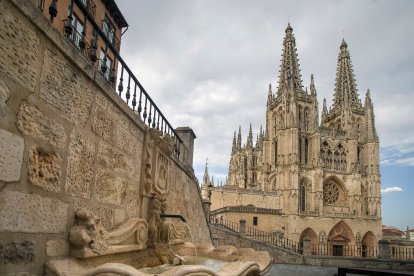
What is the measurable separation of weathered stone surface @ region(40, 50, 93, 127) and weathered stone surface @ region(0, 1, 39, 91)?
0.44ft

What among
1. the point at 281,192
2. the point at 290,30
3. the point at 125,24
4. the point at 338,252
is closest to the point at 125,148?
the point at 125,24

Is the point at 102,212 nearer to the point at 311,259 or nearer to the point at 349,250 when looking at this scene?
the point at 311,259

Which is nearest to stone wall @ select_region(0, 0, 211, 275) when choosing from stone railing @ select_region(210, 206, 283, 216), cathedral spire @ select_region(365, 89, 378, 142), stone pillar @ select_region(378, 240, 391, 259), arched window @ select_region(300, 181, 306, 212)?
stone pillar @ select_region(378, 240, 391, 259)

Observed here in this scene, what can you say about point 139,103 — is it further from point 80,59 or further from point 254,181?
point 254,181

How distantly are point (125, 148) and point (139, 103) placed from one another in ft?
4.89

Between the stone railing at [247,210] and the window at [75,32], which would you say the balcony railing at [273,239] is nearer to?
the stone railing at [247,210]

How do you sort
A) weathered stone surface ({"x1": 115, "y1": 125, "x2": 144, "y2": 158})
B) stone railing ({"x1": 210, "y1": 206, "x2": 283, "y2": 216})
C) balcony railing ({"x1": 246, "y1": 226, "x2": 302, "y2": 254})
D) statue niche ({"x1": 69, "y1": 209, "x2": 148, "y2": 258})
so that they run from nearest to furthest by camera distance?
statue niche ({"x1": 69, "y1": 209, "x2": 148, "y2": 258}) → weathered stone surface ({"x1": 115, "y1": 125, "x2": 144, "y2": 158}) → balcony railing ({"x1": 246, "y1": 226, "x2": 302, "y2": 254}) → stone railing ({"x1": 210, "y1": 206, "x2": 283, "y2": 216})

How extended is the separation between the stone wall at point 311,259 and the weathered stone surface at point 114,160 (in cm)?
1484

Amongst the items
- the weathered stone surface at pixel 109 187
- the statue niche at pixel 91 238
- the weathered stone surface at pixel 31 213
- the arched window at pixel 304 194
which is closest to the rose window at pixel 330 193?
the arched window at pixel 304 194

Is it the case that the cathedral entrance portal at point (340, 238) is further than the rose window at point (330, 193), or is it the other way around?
the rose window at point (330, 193)

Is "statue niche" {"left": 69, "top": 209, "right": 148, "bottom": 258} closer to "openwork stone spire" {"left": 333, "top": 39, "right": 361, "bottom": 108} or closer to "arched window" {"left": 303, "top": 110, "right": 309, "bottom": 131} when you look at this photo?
"arched window" {"left": 303, "top": 110, "right": 309, "bottom": 131}

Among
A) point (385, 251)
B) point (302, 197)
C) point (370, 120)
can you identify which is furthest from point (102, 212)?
point (370, 120)

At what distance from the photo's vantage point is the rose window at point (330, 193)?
154 ft

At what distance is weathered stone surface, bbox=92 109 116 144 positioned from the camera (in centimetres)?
329
